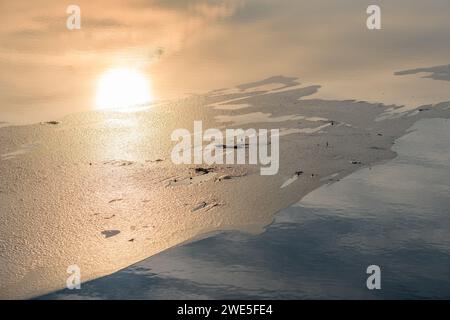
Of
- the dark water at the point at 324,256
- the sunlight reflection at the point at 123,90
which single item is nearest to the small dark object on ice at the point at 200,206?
the dark water at the point at 324,256

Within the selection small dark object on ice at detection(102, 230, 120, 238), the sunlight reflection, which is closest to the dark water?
small dark object on ice at detection(102, 230, 120, 238)

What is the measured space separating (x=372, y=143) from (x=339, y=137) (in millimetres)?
280

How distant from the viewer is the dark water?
8.89ft

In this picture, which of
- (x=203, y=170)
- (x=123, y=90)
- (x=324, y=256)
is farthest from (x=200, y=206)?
(x=123, y=90)

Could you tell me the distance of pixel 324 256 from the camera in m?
3.00

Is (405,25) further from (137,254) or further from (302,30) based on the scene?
(137,254)

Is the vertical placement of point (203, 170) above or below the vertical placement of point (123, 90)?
below

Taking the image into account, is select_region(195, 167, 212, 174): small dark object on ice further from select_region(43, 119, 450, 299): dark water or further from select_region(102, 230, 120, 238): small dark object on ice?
select_region(102, 230, 120, 238): small dark object on ice

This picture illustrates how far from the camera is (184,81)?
6426 millimetres

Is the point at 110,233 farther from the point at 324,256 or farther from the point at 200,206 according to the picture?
the point at 324,256

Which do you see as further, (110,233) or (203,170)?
(203,170)

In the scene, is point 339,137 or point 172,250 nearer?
point 172,250

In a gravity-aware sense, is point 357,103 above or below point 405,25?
below
